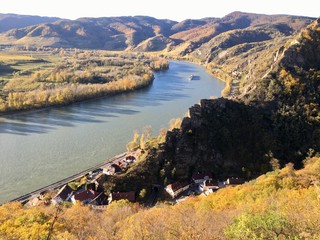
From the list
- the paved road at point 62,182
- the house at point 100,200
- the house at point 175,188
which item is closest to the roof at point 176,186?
the house at point 175,188

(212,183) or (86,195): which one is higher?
(212,183)

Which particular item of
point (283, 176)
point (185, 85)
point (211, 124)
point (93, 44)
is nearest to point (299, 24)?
point (93, 44)

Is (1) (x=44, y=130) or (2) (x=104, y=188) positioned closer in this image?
(2) (x=104, y=188)

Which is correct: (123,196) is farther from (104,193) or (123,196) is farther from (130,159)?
(130,159)

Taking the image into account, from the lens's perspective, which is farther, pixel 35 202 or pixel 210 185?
pixel 210 185

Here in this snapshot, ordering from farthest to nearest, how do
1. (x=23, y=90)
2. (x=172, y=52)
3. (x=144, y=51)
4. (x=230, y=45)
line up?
(x=144, y=51)
(x=172, y=52)
(x=230, y=45)
(x=23, y=90)

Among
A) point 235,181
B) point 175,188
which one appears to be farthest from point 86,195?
point 235,181

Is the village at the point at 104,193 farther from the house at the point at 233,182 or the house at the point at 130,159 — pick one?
the house at the point at 130,159

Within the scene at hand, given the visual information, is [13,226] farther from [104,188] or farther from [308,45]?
[308,45]
